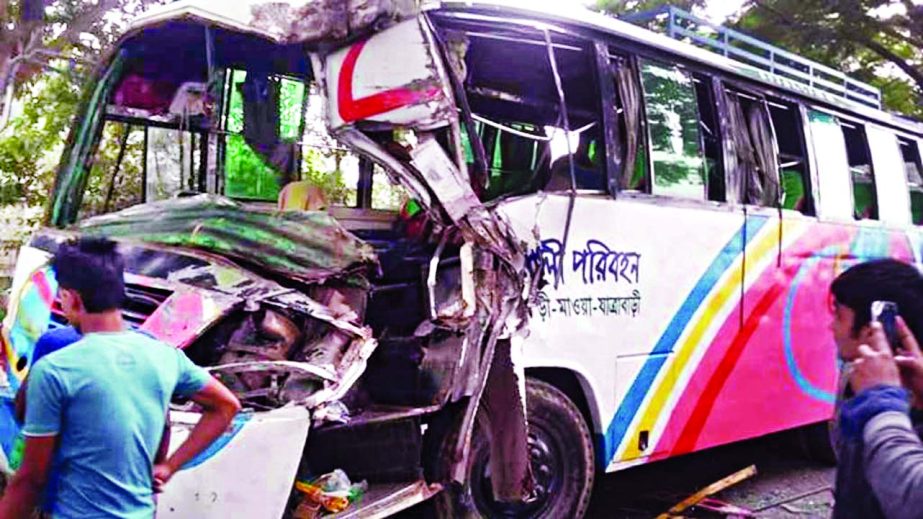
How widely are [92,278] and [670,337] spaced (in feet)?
12.1

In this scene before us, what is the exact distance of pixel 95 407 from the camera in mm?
2418

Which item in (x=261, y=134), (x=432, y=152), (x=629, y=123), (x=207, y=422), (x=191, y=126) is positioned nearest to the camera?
(x=207, y=422)

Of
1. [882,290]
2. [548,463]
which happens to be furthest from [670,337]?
[882,290]

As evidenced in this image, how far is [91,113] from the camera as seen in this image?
4.92 m

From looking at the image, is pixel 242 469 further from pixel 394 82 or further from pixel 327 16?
pixel 327 16

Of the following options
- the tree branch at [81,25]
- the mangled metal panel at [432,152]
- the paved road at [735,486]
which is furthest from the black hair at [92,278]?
the tree branch at [81,25]

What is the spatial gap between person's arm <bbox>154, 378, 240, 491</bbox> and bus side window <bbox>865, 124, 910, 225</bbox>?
6.42 meters

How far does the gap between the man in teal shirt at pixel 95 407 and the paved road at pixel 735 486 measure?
12.6 feet

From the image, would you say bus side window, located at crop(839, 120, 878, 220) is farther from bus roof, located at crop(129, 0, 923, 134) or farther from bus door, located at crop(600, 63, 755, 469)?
bus roof, located at crop(129, 0, 923, 134)

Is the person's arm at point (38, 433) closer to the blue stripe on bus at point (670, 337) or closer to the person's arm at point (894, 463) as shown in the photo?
the person's arm at point (894, 463)

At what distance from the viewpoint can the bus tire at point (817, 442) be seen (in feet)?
24.5

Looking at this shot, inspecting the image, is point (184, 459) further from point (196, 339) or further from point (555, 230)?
point (555, 230)

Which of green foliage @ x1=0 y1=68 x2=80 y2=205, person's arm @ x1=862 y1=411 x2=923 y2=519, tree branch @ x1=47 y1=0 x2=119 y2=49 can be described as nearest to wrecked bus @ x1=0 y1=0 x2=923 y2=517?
person's arm @ x1=862 y1=411 x2=923 y2=519

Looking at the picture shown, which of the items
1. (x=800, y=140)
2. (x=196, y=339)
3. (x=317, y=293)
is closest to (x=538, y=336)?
(x=317, y=293)
